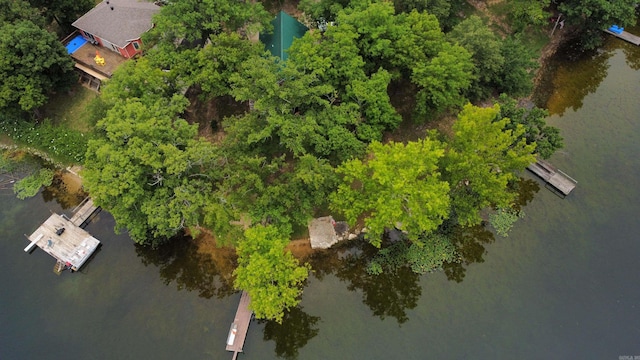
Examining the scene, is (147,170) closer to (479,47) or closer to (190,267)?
(190,267)

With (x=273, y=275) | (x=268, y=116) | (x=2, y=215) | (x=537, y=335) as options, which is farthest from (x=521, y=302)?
(x=2, y=215)

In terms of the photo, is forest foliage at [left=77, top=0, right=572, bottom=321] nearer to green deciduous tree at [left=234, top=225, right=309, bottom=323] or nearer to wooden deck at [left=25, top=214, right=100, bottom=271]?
green deciduous tree at [left=234, top=225, right=309, bottom=323]

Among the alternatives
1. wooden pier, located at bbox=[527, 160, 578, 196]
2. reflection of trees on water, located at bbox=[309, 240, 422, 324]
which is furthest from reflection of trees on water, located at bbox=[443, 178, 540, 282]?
reflection of trees on water, located at bbox=[309, 240, 422, 324]

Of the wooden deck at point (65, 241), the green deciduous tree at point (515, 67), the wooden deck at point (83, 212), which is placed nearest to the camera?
the wooden deck at point (65, 241)

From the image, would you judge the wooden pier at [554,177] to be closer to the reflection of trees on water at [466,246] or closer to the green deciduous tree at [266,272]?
the reflection of trees on water at [466,246]

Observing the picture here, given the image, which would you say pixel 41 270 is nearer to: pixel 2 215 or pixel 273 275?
pixel 2 215

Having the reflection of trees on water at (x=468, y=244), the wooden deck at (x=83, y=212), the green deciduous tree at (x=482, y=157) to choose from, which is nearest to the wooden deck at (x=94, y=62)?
the wooden deck at (x=83, y=212)
